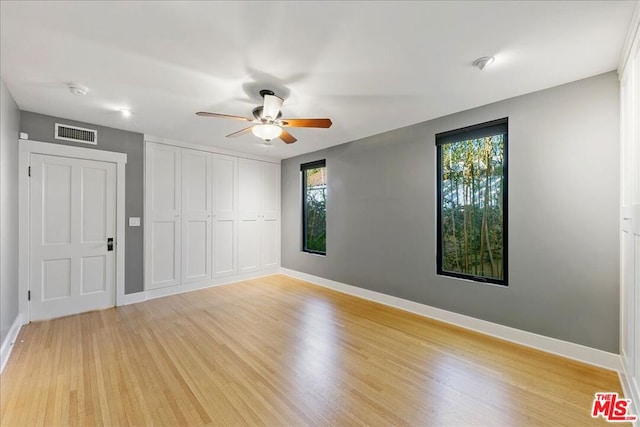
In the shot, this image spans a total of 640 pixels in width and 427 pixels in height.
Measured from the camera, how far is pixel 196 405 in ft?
6.25

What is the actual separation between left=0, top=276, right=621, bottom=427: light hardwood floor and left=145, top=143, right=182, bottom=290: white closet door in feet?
3.23

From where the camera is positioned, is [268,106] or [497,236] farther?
[497,236]

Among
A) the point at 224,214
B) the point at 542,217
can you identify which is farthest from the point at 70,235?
the point at 542,217

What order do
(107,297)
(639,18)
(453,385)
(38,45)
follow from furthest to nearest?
1. (107,297)
2. (453,385)
3. (38,45)
4. (639,18)

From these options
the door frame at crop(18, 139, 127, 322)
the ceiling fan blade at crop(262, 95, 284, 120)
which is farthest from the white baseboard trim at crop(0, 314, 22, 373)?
the ceiling fan blade at crop(262, 95, 284, 120)

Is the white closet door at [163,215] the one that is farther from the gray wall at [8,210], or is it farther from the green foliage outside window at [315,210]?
the green foliage outside window at [315,210]

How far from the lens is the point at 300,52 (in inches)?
82.0

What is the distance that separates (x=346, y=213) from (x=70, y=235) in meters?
3.92

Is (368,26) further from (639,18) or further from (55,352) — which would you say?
(55,352)

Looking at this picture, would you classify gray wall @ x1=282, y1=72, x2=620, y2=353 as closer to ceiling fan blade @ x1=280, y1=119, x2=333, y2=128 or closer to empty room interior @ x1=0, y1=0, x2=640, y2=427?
empty room interior @ x1=0, y1=0, x2=640, y2=427

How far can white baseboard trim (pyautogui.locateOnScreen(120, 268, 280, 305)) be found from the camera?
162 inches

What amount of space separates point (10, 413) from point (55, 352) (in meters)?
0.94

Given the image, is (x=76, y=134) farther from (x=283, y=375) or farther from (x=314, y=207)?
(x=283, y=375)

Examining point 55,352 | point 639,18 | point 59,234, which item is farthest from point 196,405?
point 639,18
